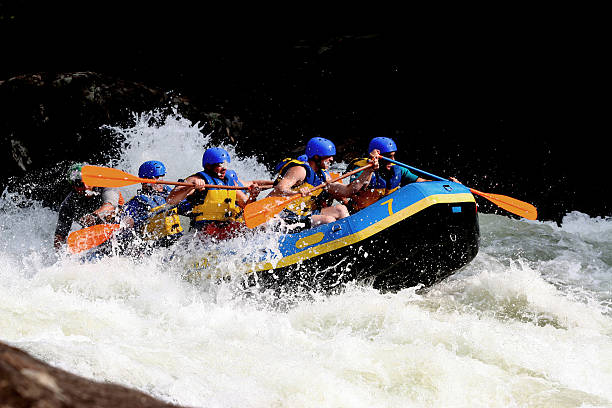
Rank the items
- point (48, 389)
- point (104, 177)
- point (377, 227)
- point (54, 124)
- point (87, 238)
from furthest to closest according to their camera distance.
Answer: point (54, 124), point (87, 238), point (104, 177), point (377, 227), point (48, 389)

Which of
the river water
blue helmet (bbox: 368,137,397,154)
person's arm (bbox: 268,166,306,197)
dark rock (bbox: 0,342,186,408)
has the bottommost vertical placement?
the river water

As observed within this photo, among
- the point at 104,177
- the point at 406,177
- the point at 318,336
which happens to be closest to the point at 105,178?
the point at 104,177

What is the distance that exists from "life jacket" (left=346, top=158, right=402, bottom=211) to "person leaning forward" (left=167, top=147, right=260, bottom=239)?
102 cm

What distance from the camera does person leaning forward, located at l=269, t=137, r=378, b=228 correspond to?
555cm

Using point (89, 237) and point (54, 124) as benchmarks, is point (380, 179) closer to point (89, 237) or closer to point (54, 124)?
point (89, 237)

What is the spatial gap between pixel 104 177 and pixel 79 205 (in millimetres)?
1129

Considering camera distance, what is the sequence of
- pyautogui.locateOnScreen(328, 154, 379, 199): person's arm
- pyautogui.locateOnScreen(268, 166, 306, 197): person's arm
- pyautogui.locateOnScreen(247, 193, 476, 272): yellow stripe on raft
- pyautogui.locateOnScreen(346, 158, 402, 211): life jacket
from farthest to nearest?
pyautogui.locateOnScreen(346, 158, 402, 211): life jacket, pyautogui.locateOnScreen(328, 154, 379, 199): person's arm, pyautogui.locateOnScreen(268, 166, 306, 197): person's arm, pyautogui.locateOnScreen(247, 193, 476, 272): yellow stripe on raft

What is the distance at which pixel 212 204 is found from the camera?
5.63 m

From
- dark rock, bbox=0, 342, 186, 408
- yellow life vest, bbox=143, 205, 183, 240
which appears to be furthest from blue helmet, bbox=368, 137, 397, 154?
dark rock, bbox=0, 342, 186, 408

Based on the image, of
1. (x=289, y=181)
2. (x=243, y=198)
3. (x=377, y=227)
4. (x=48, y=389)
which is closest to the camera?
(x=48, y=389)

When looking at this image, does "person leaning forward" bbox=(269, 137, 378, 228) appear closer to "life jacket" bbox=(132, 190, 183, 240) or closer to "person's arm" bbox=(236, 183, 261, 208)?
"person's arm" bbox=(236, 183, 261, 208)

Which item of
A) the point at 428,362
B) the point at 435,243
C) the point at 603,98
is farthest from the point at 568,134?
the point at 428,362

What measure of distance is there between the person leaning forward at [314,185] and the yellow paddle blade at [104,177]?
4.92 feet

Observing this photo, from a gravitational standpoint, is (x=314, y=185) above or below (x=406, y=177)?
above
